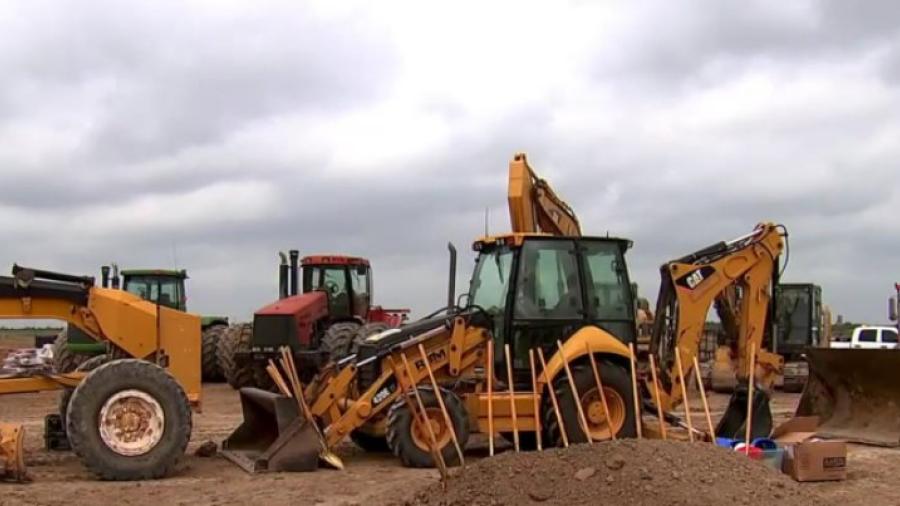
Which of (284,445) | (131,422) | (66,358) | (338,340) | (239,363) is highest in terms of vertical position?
(338,340)

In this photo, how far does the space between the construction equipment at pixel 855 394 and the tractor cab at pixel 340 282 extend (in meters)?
10.1

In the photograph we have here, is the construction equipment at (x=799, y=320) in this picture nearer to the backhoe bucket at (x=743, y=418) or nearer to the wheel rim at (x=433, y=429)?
the backhoe bucket at (x=743, y=418)

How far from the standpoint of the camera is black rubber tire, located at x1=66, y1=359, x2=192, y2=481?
9.91m

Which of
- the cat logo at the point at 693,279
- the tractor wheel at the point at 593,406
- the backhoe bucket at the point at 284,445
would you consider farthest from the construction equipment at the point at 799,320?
the backhoe bucket at the point at 284,445

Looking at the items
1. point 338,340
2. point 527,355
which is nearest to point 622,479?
point 527,355

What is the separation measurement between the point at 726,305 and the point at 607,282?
5.64ft

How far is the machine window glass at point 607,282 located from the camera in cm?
1172

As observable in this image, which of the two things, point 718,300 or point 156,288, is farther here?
point 156,288

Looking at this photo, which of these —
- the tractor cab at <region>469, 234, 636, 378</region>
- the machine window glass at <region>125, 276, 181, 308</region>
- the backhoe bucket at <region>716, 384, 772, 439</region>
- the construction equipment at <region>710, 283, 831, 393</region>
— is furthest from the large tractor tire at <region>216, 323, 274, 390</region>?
the construction equipment at <region>710, 283, 831, 393</region>

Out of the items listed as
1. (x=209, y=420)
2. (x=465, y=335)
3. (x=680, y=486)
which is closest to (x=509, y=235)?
(x=465, y=335)

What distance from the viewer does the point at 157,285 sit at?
79.0ft

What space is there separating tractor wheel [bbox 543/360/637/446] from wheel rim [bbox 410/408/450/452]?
3.70 feet

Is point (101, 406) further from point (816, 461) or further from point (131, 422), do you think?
point (816, 461)

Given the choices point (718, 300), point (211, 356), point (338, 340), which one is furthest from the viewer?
point (211, 356)
